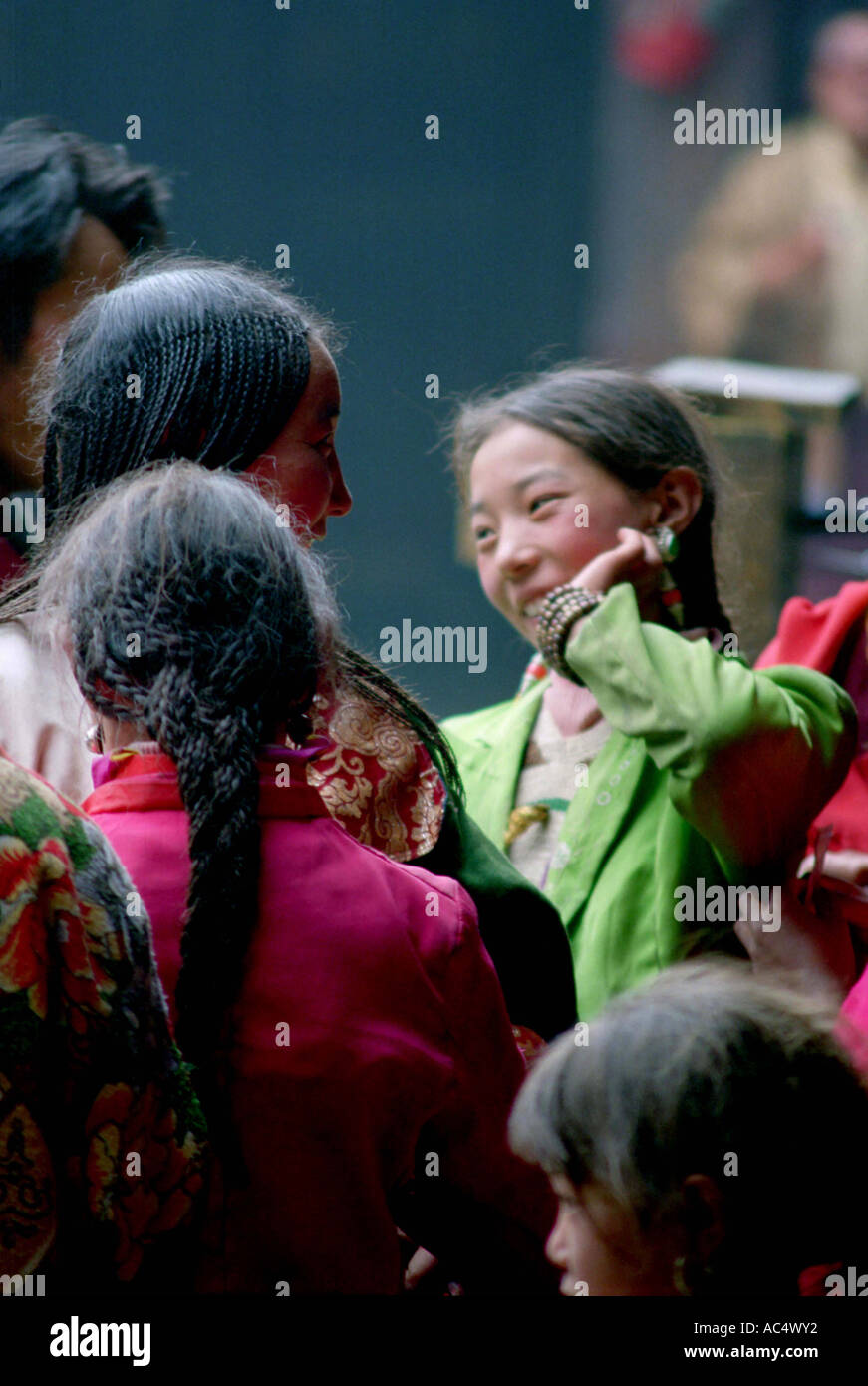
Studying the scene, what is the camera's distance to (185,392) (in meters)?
1.66

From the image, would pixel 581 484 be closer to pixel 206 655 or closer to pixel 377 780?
pixel 377 780

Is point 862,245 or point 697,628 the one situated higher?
point 862,245

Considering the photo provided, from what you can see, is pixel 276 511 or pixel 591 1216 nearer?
pixel 591 1216

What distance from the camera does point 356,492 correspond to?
4.39 meters

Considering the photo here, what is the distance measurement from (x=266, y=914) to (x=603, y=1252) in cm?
40

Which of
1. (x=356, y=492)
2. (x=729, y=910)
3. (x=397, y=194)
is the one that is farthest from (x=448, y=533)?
(x=729, y=910)

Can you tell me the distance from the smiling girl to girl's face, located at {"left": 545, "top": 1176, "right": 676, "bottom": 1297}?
0.76 metres

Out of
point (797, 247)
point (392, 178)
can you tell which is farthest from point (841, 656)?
point (797, 247)

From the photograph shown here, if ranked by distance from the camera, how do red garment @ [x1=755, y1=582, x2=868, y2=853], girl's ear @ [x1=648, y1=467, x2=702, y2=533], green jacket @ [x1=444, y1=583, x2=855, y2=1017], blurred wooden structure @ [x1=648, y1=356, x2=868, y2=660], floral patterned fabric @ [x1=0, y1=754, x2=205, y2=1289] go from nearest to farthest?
floral patterned fabric @ [x1=0, y1=754, x2=205, y2=1289] < green jacket @ [x1=444, y1=583, x2=855, y2=1017] < red garment @ [x1=755, y1=582, x2=868, y2=853] < girl's ear @ [x1=648, y1=467, x2=702, y2=533] < blurred wooden structure @ [x1=648, y1=356, x2=868, y2=660]

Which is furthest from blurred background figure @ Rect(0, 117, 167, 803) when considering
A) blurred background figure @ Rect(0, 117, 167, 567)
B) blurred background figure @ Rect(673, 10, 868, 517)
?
blurred background figure @ Rect(673, 10, 868, 517)

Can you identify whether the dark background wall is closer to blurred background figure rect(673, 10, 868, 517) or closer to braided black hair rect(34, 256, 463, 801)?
blurred background figure rect(673, 10, 868, 517)

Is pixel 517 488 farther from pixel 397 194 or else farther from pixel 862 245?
pixel 862 245

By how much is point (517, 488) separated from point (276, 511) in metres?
0.94

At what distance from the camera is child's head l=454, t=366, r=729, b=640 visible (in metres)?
2.32
